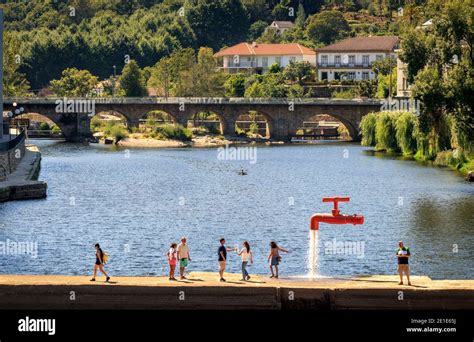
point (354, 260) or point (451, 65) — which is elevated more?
point (451, 65)

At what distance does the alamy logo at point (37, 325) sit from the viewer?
45.5m

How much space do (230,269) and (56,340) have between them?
15535mm

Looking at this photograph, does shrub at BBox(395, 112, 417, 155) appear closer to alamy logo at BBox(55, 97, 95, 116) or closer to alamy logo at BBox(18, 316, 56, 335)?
alamy logo at BBox(55, 97, 95, 116)

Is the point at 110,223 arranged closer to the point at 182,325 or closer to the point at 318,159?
the point at 182,325

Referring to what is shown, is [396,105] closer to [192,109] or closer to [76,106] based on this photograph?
[192,109]

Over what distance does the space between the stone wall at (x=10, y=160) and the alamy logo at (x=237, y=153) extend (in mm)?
28907

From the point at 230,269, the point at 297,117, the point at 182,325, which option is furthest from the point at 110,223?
the point at 297,117

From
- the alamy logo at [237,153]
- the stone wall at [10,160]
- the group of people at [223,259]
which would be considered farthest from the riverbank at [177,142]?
the group of people at [223,259]

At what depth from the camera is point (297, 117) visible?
18788 cm

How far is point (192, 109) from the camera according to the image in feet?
622

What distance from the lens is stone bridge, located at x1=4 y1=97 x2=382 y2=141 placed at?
7303 inches

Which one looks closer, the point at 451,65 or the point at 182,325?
the point at 182,325

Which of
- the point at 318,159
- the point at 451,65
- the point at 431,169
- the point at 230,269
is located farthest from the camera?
the point at 318,159

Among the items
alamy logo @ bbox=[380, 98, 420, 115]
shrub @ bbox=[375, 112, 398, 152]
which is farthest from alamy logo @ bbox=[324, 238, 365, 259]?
alamy logo @ bbox=[380, 98, 420, 115]
